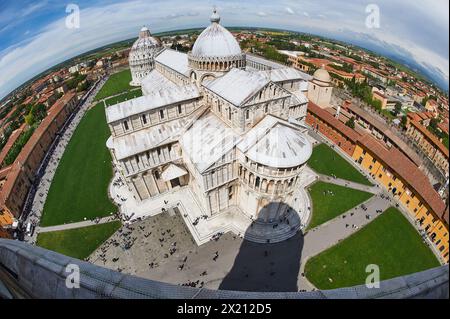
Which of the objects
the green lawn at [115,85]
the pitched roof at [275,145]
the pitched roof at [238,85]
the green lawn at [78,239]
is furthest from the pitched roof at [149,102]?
the green lawn at [115,85]

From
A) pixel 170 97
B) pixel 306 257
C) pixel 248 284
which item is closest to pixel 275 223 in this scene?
pixel 306 257

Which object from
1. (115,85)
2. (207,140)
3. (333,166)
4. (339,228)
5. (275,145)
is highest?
(115,85)

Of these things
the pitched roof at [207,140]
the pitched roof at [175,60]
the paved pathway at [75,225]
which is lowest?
the paved pathway at [75,225]

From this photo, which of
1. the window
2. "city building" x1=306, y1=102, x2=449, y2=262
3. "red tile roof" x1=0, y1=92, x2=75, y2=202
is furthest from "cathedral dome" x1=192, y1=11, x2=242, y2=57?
"red tile roof" x1=0, y1=92, x2=75, y2=202

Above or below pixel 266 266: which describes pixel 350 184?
above

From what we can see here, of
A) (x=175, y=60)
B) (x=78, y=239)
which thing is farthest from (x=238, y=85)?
(x=175, y=60)

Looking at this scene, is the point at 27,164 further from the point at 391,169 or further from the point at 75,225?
the point at 391,169

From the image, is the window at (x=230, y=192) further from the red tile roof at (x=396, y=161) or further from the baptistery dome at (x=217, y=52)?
the red tile roof at (x=396, y=161)
